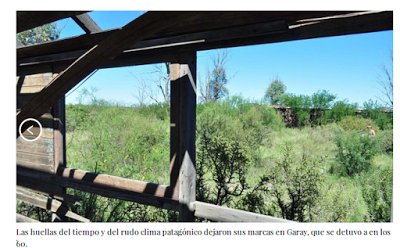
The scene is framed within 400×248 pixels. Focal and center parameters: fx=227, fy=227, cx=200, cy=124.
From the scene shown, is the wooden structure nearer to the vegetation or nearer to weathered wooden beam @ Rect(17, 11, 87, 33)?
weathered wooden beam @ Rect(17, 11, 87, 33)

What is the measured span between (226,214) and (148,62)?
1514 millimetres

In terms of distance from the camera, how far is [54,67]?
2.79 m

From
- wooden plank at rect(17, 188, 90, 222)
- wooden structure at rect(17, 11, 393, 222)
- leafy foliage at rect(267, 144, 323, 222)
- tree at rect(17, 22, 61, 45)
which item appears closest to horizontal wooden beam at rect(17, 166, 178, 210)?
wooden structure at rect(17, 11, 393, 222)

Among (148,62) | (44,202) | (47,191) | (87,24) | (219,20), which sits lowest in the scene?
(44,202)

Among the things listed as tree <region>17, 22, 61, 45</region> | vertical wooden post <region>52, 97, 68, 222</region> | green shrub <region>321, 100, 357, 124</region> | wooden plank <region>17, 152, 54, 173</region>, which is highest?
tree <region>17, 22, 61, 45</region>

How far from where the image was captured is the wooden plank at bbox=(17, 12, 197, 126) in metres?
1.33

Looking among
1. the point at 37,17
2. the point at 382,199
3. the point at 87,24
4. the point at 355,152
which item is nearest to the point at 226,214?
the point at 37,17

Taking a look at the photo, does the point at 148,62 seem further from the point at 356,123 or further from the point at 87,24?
the point at 356,123

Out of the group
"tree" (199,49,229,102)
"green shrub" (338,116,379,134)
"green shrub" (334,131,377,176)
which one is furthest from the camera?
"tree" (199,49,229,102)

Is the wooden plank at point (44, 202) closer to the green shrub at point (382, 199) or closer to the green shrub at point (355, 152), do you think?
the green shrub at point (382, 199)

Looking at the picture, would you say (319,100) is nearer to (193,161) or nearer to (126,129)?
(126,129)

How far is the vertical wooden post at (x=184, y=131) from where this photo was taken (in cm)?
196

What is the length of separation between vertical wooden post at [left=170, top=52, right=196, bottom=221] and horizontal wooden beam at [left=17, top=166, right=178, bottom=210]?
0.13 metres

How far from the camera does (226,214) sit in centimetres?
A: 179
